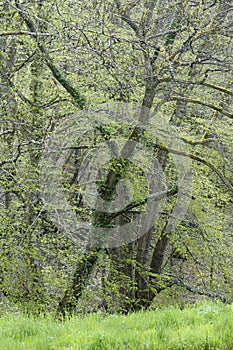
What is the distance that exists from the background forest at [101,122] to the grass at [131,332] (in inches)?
144

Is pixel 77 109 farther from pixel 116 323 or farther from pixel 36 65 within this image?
pixel 116 323

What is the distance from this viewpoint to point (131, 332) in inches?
167

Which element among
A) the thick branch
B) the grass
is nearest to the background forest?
the thick branch

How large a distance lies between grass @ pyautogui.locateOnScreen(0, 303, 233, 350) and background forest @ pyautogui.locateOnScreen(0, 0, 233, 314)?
3.66m

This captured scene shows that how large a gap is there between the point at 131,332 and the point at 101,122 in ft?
18.2

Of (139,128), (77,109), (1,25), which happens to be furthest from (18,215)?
(1,25)

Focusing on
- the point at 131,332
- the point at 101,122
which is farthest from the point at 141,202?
the point at 131,332

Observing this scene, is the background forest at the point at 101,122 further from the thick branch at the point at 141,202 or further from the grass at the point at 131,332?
the grass at the point at 131,332

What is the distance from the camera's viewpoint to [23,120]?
9.35 meters

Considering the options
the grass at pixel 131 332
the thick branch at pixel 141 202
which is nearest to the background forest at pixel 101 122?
the thick branch at pixel 141 202

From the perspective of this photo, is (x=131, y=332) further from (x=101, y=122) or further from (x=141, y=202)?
(x=141, y=202)

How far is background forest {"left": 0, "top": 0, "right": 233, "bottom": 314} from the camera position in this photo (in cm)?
848

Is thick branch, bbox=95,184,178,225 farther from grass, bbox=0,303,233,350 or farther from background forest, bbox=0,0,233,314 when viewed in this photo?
grass, bbox=0,303,233,350

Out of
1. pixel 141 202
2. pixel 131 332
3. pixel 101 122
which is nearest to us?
pixel 131 332
